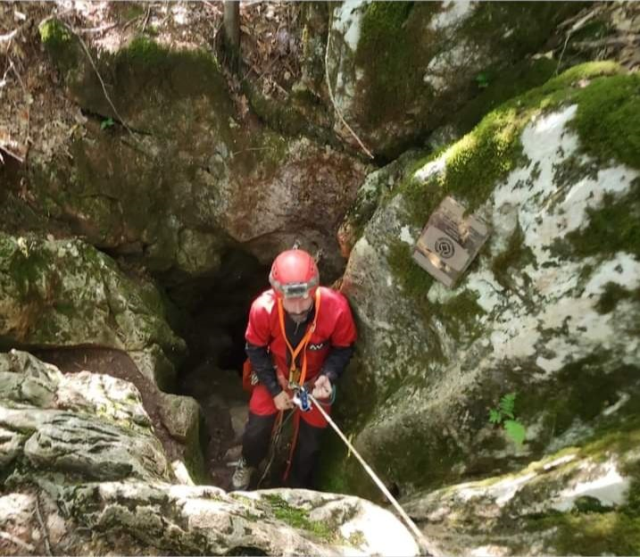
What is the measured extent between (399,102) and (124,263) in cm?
378

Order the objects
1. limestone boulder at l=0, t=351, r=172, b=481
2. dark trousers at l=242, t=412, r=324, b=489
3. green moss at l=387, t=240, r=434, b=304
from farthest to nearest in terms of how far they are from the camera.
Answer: dark trousers at l=242, t=412, r=324, b=489 < green moss at l=387, t=240, r=434, b=304 < limestone boulder at l=0, t=351, r=172, b=481

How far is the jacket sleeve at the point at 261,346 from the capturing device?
4840mm

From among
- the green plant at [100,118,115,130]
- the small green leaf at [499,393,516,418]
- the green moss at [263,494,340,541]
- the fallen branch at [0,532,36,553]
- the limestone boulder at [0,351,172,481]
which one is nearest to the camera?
the fallen branch at [0,532,36,553]

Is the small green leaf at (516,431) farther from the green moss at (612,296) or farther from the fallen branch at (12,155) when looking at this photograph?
the fallen branch at (12,155)

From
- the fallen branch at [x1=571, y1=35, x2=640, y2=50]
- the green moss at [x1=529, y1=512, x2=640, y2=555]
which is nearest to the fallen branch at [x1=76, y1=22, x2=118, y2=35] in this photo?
the fallen branch at [x1=571, y1=35, x2=640, y2=50]

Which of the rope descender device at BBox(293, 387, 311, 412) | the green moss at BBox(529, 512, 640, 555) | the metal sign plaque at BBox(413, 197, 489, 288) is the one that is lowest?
the green moss at BBox(529, 512, 640, 555)

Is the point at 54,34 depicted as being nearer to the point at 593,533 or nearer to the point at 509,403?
the point at 509,403

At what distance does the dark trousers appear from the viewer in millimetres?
5445

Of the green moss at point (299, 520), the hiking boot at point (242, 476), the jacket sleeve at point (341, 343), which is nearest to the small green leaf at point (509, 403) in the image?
the jacket sleeve at point (341, 343)

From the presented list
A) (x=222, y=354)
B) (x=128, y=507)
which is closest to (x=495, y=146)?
(x=128, y=507)

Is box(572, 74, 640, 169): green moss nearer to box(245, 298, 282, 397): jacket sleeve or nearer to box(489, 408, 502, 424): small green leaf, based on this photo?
box(489, 408, 502, 424): small green leaf

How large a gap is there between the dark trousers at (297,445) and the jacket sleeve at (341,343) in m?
0.79

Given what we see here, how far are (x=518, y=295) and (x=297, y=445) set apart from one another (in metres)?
2.87

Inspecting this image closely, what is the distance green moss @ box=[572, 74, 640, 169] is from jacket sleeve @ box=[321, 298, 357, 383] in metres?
Answer: 2.36
